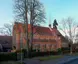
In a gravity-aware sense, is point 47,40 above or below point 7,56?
above

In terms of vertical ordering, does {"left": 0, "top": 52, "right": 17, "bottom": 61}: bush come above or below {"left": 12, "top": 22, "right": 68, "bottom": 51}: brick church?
below

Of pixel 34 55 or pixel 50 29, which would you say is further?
pixel 50 29

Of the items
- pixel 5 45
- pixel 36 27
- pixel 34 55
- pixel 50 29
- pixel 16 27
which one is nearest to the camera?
pixel 34 55

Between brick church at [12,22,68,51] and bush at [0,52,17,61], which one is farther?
brick church at [12,22,68,51]

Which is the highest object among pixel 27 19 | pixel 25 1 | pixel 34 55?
pixel 25 1

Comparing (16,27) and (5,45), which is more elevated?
(16,27)

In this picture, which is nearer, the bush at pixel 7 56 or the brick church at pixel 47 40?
the bush at pixel 7 56

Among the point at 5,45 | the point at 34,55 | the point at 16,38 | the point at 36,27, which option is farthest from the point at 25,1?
the point at 5,45

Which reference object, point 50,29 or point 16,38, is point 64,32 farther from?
point 16,38

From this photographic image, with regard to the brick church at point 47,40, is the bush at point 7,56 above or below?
below

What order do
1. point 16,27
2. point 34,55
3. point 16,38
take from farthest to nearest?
point 16,38
point 16,27
point 34,55

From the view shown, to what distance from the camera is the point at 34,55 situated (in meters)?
52.6

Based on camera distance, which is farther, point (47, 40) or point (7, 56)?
point (47, 40)

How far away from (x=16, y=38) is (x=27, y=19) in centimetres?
3111
